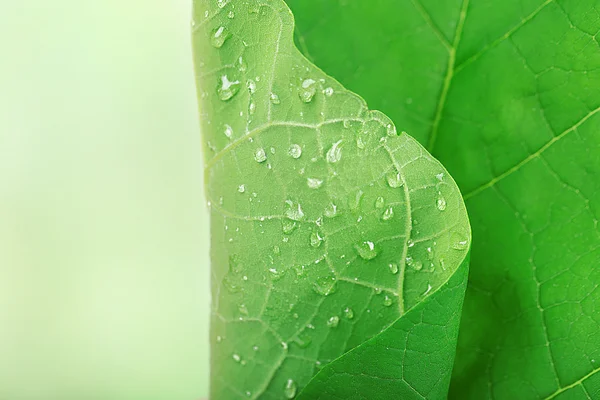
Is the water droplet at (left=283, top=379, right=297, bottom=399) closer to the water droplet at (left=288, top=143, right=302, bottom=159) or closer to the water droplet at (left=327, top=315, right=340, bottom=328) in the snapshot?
the water droplet at (left=327, top=315, right=340, bottom=328)

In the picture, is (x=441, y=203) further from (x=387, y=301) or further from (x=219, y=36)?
(x=219, y=36)

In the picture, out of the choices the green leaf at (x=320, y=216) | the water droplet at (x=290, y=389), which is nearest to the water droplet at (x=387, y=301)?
the green leaf at (x=320, y=216)

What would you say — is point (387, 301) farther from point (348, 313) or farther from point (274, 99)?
point (274, 99)

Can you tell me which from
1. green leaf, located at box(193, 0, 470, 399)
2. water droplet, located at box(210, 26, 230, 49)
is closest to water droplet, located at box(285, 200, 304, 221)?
green leaf, located at box(193, 0, 470, 399)

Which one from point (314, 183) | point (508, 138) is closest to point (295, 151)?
point (314, 183)

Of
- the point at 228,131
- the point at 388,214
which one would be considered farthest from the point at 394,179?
the point at 228,131

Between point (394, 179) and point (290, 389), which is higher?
point (394, 179)

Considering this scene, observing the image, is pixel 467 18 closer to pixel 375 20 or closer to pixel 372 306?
pixel 375 20

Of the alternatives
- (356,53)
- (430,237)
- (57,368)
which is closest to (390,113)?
(356,53)
